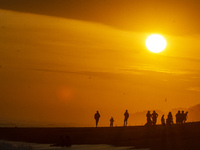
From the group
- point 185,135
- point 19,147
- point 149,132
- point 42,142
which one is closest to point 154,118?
point 149,132

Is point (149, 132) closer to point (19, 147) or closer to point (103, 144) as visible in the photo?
point (103, 144)

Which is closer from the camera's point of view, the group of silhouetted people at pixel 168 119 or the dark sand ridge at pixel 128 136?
the dark sand ridge at pixel 128 136

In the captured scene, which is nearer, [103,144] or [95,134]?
[103,144]

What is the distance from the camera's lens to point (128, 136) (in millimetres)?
51719

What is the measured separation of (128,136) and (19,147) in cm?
1225

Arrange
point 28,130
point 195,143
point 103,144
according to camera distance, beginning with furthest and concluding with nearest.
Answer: point 28,130 → point 103,144 → point 195,143

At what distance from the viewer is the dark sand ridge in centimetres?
4378

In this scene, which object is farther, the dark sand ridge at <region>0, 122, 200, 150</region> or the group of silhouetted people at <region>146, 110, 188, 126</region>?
the group of silhouetted people at <region>146, 110, 188, 126</region>

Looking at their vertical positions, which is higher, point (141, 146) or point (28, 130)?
point (28, 130)

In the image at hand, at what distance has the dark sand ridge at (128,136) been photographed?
43781mm

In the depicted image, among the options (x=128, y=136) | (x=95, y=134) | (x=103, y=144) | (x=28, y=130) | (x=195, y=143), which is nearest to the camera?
(x=195, y=143)

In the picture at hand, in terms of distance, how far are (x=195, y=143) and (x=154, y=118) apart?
47.6 feet

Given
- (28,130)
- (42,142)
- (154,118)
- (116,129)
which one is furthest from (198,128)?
(28,130)

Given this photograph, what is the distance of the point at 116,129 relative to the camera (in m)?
59.9
